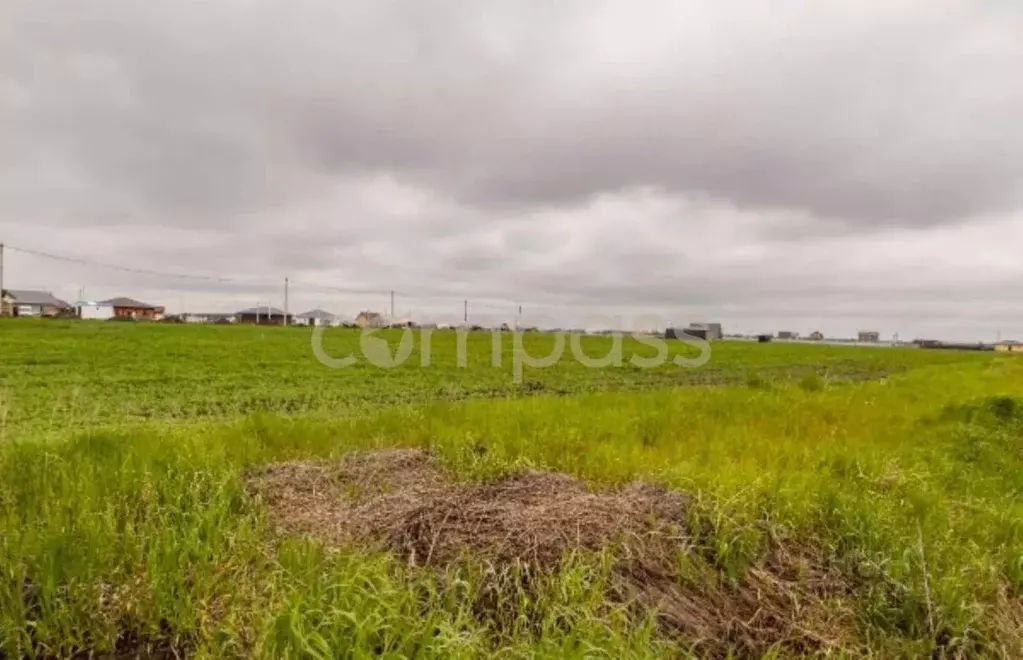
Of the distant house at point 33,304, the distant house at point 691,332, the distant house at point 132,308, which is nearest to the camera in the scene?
the distant house at point 691,332

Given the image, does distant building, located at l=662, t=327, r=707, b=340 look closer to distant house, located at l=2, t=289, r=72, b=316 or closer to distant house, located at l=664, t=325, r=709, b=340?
distant house, located at l=664, t=325, r=709, b=340

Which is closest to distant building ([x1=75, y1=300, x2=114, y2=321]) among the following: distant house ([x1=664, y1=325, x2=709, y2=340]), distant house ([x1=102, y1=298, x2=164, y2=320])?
distant house ([x1=102, y1=298, x2=164, y2=320])

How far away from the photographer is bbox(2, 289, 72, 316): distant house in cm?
8375

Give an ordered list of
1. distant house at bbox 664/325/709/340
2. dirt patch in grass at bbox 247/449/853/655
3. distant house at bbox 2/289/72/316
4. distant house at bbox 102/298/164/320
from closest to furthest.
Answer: dirt patch in grass at bbox 247/449/853/655 < distant house at bbox 664/325/709/340 < distant house at bbox 2/289/72/316 < distant house at bbox 102/298/164/320

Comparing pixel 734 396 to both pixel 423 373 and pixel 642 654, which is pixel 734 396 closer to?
pixel 642 654

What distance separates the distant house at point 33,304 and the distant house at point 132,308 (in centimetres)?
797

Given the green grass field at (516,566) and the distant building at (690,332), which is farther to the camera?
the distant building at (690,332)

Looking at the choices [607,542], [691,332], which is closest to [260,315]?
[691,332]

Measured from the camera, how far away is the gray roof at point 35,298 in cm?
8686

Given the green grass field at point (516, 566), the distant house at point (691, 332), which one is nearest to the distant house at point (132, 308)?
the distant house at point (691, 332)

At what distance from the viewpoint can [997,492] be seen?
19.4 ft

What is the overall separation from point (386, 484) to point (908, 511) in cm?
470

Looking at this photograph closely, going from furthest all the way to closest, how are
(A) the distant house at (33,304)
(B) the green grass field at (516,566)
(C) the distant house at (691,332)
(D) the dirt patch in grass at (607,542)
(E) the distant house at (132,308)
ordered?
(E) the distant house at (132,308), (A) the distant house at (33,304), (C) the distant house at (691,332), (D) the dirt patch in grass at (607,542), (B) the green grass field at (516,566)

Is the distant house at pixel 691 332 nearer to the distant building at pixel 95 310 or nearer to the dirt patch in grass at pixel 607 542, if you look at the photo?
the dirt patch in grass at pixel 607 542
